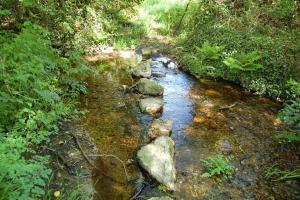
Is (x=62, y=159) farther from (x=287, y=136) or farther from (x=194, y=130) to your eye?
(x=287, y=136)

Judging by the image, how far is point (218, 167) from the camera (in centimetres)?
517

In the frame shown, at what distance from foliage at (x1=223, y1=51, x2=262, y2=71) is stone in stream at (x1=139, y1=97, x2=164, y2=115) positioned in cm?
257

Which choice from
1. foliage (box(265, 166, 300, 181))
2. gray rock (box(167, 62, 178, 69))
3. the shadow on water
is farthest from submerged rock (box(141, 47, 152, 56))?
foliage (box(265, 166, 300, 181))

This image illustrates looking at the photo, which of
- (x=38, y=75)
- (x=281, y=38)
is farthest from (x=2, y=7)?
(x=281, y=38)

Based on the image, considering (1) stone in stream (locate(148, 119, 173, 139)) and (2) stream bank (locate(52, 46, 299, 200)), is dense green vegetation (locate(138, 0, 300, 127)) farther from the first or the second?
(1) stone in stream (locate(148, 119, 173, 139))

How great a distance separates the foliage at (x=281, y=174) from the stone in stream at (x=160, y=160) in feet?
5.02

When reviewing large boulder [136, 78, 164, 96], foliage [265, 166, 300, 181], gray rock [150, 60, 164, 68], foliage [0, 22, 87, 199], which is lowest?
gray rock [150, 60, 164, 68]

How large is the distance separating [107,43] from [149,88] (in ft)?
12.0

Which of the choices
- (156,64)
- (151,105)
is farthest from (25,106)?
(156,64)

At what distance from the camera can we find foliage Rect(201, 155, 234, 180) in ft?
16.8

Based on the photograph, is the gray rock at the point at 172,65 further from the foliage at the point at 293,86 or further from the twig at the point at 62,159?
the twig at the point at 62,159

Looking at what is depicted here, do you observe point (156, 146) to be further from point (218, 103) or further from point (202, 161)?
point (218, 103)

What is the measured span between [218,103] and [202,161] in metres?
2.48

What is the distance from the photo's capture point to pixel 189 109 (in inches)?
287
